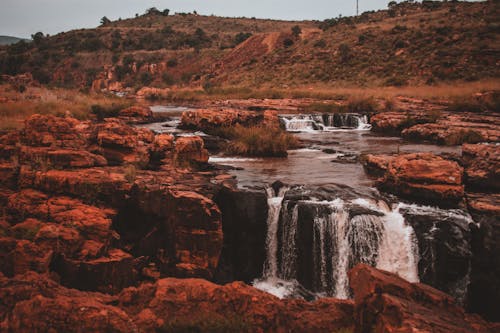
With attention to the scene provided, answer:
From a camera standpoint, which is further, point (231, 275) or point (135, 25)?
point (135, 25)

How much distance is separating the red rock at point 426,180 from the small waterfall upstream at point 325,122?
36.8ft

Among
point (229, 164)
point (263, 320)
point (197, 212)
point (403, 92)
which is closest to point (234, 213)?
point (197, 212)

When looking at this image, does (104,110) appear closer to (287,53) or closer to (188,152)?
(188,152)

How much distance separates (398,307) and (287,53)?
4203 centimetres

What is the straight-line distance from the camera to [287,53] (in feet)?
143

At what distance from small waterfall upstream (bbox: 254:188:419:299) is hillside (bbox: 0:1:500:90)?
25227 millimetres

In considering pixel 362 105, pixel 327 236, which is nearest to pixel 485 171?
pixel 327 236

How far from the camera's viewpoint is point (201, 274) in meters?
8.04

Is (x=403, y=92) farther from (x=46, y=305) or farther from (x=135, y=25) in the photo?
(x=135, y=25)


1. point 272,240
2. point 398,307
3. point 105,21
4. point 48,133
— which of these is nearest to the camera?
point 398,307

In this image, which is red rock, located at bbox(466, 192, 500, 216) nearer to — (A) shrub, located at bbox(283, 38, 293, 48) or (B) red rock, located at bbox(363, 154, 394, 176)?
(B) red rock, located at bbox(363, 154, 394, 176)

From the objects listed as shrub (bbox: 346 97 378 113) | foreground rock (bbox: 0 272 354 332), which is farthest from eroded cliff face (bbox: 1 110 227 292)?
shrub (bbox: 346 97 378 113)

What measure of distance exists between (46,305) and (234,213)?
5.49m

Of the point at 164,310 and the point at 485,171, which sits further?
the point at 485,171
